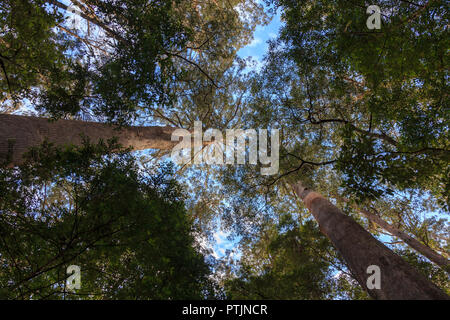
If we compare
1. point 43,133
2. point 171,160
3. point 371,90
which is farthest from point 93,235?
point 371,90

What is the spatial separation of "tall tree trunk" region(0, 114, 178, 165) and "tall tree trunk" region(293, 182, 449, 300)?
221 inches

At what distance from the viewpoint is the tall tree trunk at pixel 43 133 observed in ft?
15.0

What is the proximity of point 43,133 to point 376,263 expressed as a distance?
8027mm

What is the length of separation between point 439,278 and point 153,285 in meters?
11.0

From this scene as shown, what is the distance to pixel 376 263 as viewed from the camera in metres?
3.62

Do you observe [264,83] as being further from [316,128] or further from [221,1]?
[221,1]

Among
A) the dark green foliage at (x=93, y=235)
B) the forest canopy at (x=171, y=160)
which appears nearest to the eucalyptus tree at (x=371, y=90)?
the forest canopy at (x=171, y=160)

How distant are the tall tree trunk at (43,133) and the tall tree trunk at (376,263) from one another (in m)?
5.61

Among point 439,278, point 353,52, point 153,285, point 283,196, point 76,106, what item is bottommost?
point 439,278

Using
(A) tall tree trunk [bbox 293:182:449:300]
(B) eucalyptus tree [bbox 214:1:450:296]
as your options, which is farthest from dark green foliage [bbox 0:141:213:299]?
(B) eucalyptus tree [bbox 214:1:450:296]

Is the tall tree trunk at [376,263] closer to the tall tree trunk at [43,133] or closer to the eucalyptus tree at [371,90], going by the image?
the eucalyptus tree at [371,90]

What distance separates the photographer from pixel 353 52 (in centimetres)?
548

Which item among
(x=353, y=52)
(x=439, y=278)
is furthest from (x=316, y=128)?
(x=439, y=278)

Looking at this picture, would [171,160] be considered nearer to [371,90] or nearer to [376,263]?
[376,263]
